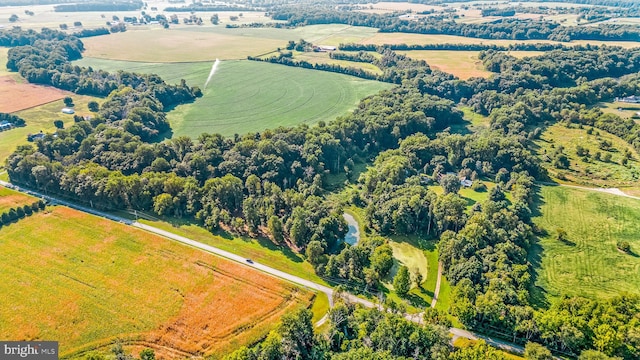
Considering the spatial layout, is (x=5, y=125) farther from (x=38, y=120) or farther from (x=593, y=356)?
(x=593, y=356)

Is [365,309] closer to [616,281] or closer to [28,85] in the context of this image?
[616,281]

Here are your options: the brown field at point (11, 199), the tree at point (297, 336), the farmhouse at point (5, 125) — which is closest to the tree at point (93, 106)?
the farmhouse at point (5, 125)

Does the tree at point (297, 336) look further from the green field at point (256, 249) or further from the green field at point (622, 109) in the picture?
the green field at point (622, 109)

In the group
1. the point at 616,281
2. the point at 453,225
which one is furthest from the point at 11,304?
the point at 616,281

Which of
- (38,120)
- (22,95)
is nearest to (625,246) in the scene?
(38,120)

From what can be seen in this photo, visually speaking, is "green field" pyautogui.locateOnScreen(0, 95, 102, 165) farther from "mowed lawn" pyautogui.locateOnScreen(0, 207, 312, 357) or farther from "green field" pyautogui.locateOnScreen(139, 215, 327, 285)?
"green field" pyautogui.locateOnScreen(139, 215, 327, 285)

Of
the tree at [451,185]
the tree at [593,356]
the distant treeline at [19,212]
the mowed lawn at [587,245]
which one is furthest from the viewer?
the tree at [451,185]

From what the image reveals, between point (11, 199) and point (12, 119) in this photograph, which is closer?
point (11, 199)
